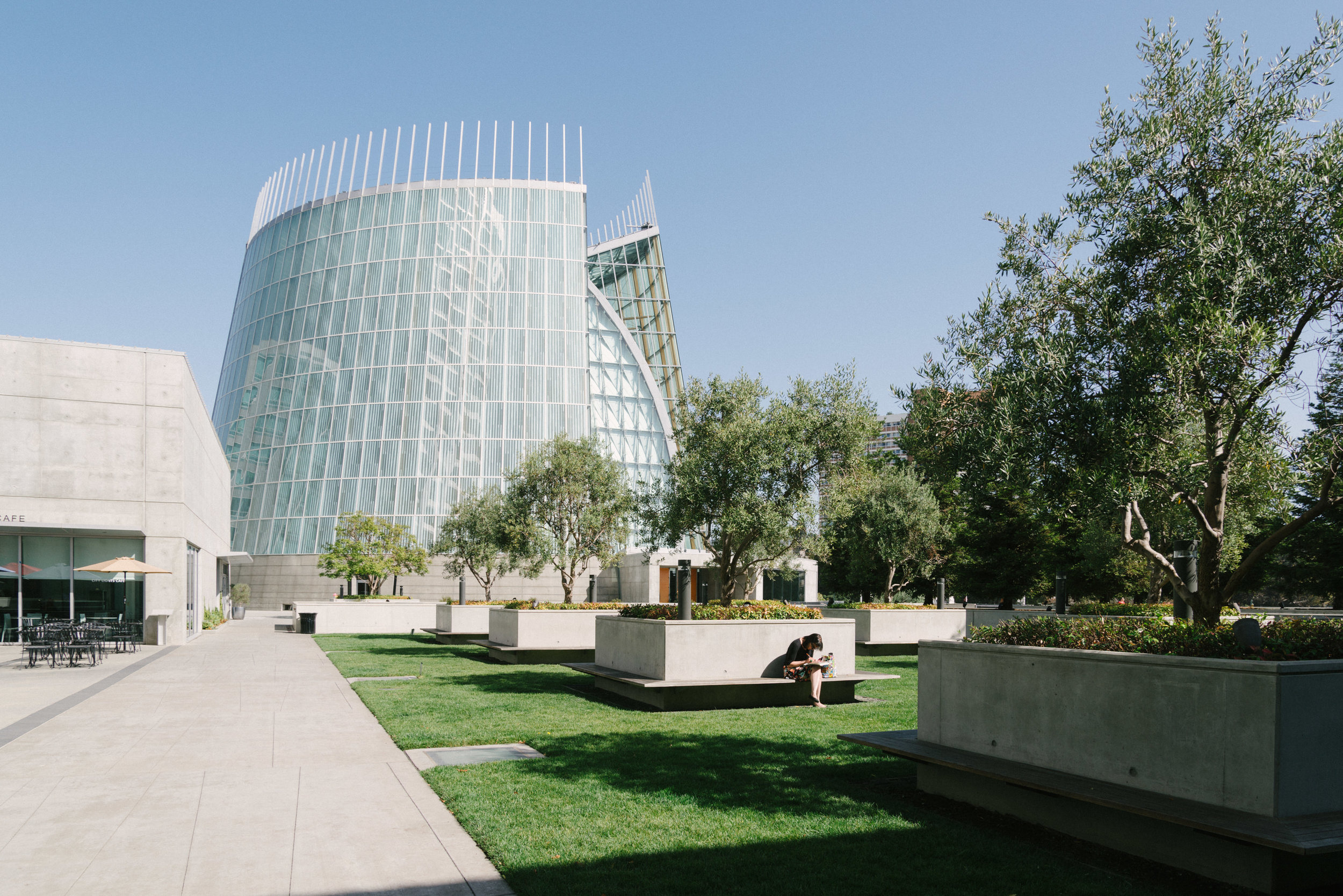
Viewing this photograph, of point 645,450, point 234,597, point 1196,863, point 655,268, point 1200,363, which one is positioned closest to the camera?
point 1196,863

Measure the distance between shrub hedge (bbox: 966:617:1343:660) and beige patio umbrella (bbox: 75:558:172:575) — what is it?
80.5 ft

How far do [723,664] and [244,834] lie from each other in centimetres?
882

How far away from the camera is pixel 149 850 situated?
696 cm

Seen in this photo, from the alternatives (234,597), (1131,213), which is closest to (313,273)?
(234,597)

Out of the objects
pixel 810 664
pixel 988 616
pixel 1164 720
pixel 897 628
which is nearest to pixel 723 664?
pixel 810 664

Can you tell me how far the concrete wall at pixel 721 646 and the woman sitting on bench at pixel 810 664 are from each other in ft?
0.86

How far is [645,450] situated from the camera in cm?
6456

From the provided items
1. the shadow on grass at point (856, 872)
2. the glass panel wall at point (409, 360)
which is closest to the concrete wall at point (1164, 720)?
the shadow on grass at point (856, 872)

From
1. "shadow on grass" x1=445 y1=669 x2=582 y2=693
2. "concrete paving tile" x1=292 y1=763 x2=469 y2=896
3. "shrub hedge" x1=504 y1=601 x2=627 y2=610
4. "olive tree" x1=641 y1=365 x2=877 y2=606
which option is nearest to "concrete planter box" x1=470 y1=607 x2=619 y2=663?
"shrub hedge" x1=504 y1=601 x2=627 y2=610

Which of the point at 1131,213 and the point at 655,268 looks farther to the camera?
the point at 655,268

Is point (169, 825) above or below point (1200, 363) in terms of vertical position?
below

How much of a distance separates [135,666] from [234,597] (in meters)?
38.6

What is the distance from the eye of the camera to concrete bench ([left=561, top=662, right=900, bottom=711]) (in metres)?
14.6

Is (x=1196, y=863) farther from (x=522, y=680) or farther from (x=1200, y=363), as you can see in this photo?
(x=522, y=680)
